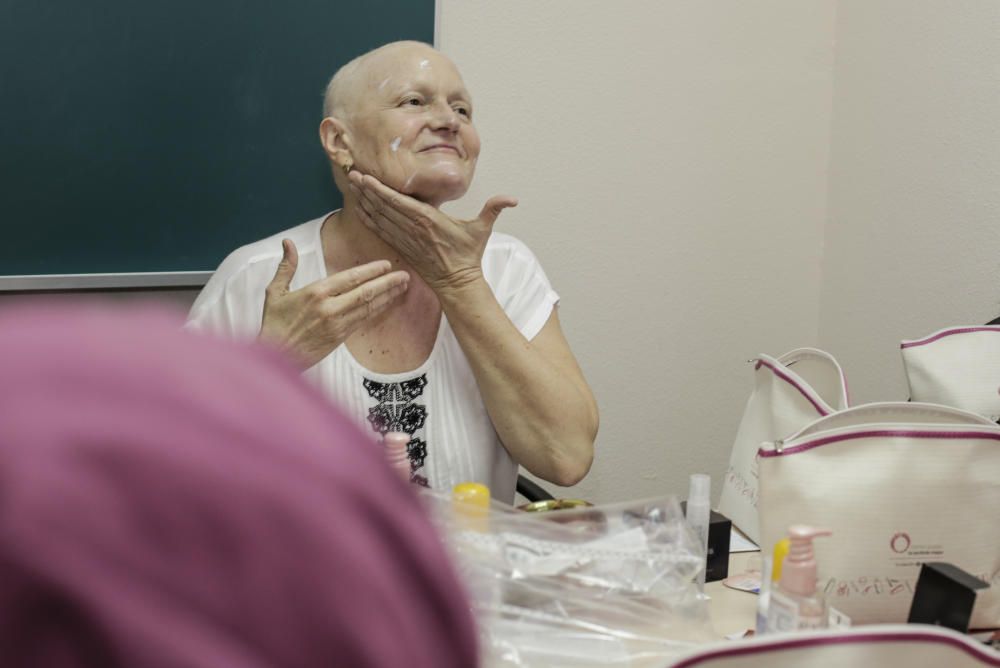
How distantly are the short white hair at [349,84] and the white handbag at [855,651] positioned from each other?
4.57ft

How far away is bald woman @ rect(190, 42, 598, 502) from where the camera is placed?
72.6 inches

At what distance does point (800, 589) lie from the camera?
1.16 meters

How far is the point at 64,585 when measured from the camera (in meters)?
0.29

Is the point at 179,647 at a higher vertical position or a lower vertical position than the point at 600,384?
higher

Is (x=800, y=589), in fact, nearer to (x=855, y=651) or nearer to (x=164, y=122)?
(x=855, y=651)

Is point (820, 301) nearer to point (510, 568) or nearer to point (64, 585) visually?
point (510, 568)

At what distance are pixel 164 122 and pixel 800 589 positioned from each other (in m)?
1.62

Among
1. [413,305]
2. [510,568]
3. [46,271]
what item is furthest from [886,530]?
[46,271]

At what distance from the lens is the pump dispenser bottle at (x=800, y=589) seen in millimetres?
1152

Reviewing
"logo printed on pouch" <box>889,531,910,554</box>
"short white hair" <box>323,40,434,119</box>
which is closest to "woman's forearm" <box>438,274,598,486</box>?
"short white hair" <box>323,40,434,119</box>

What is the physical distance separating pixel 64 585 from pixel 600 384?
2.49 meters

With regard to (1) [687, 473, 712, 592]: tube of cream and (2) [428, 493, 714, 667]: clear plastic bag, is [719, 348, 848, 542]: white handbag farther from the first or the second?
(2) [428, 493, 714, 667]: clear plastic bag

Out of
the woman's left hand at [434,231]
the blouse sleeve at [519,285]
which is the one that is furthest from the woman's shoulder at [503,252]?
the woman's left hand at [434,231]

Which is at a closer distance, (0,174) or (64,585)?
(64,585)
